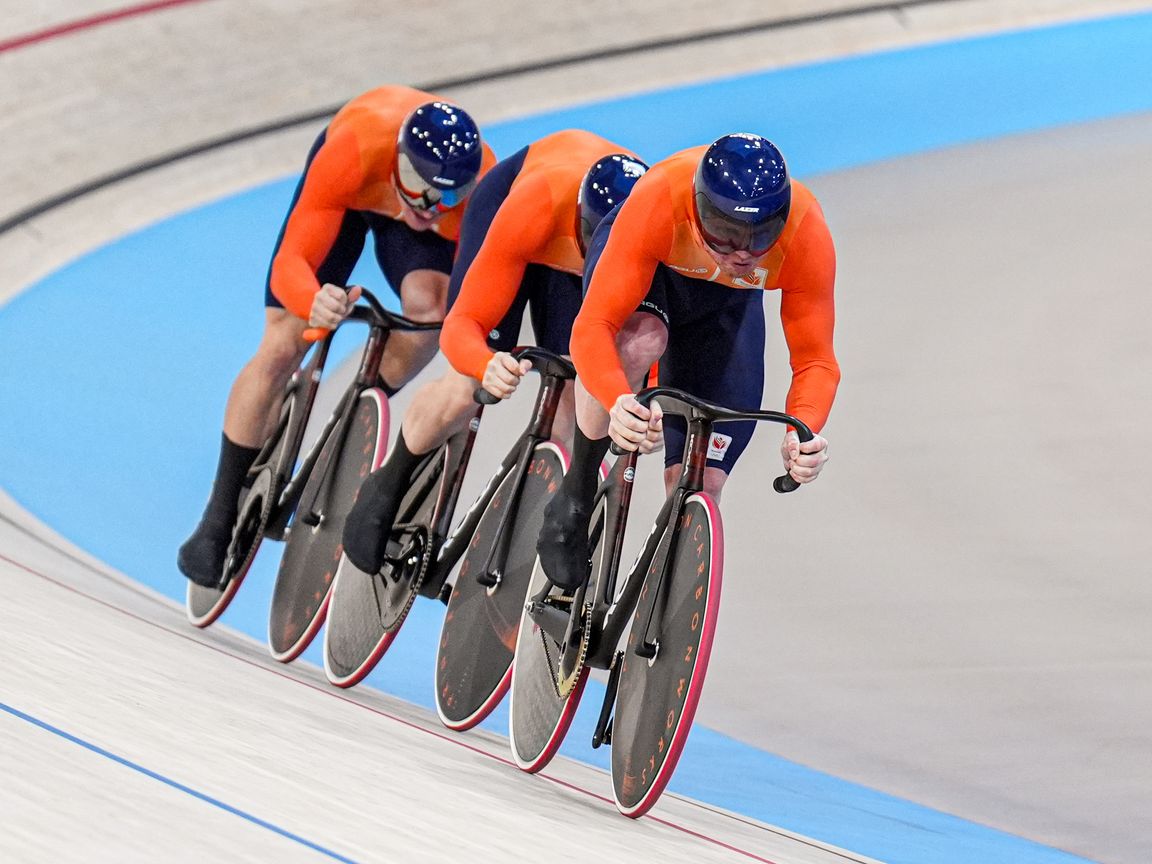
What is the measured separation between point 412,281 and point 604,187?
3.26 ft

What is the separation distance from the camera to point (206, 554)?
4.16 m

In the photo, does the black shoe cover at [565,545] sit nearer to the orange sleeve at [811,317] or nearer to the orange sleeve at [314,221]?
the orange sleeve at [811,317]

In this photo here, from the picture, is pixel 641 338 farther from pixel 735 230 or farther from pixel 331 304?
pixel 331 304

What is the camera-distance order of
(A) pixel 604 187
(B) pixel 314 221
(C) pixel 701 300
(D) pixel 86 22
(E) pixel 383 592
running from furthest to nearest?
(D) pixel 86 22, (B) pixel 314 221, (E) pixel 383 592, (A) pixel 604 187, (C) pixel 701 300

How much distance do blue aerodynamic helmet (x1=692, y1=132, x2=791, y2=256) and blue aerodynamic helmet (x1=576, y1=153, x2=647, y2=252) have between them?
540 mm

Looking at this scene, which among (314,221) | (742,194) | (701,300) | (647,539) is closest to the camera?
(742,194)

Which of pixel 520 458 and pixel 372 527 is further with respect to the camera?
pixel 372 527

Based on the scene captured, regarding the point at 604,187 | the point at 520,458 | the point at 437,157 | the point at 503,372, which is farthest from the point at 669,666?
the point at 437,157

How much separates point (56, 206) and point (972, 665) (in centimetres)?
606

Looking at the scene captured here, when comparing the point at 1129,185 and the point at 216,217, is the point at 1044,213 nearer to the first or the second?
the point at 1129,185

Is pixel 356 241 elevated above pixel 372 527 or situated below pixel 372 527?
above

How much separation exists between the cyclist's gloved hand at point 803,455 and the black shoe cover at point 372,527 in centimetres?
129

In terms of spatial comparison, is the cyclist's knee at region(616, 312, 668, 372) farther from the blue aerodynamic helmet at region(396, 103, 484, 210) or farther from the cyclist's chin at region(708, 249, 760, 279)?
the blue aerodynamic helmet at region(396, 103, 484, 210)

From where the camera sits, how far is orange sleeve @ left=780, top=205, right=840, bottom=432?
9.19ft
